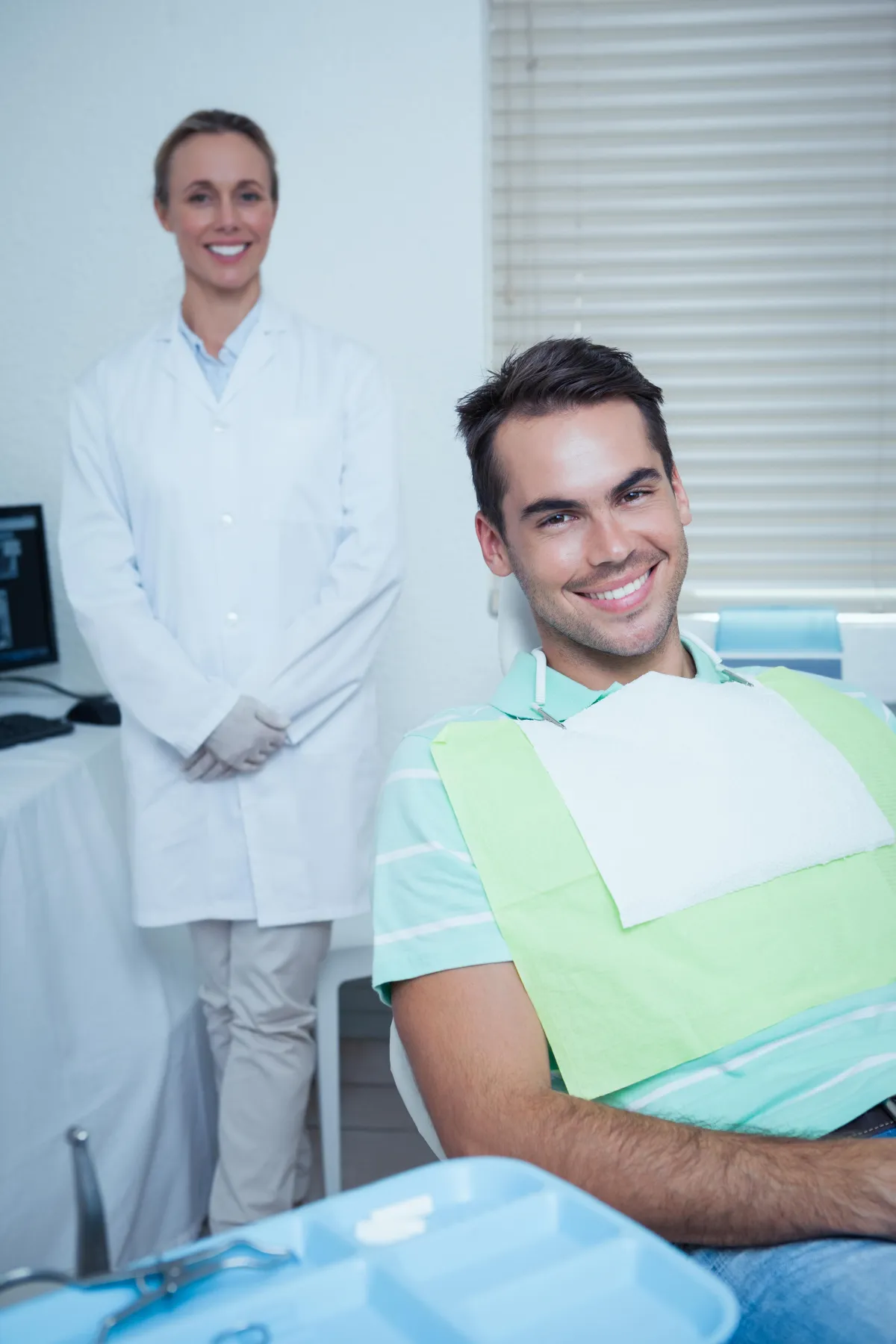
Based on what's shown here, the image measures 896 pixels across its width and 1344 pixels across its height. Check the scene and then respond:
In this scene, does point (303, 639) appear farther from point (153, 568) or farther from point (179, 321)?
point (179, 321)

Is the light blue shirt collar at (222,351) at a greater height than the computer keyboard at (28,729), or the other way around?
the light blue shirt collar at (222,351)

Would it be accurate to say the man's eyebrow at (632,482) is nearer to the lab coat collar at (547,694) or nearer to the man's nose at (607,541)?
the man's nose at (607,541)

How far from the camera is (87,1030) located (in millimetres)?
1745

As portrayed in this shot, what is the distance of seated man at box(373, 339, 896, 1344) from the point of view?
817mm

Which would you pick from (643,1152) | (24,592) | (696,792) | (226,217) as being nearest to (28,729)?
(24,592)

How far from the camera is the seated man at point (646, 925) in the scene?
32.2 inches

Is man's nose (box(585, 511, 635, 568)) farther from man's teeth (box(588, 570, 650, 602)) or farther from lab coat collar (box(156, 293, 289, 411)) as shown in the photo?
lab coat collar (box(156, 293, 289, 411))

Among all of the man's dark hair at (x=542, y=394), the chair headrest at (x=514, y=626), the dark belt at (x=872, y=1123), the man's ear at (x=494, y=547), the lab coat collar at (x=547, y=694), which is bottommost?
the dark belt at (x=872, y=1123)

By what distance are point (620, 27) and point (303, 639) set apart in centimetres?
132

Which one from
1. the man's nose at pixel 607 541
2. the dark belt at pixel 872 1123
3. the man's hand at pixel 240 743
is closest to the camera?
the dark belt at pixel 872 1123

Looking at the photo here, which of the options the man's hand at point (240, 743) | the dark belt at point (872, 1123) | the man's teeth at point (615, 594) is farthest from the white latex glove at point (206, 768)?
the dark belt at point (872, 1123)

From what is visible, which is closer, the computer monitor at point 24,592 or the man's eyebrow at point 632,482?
the man's eyebrow at point 632,482

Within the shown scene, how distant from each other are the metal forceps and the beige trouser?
1.43 m

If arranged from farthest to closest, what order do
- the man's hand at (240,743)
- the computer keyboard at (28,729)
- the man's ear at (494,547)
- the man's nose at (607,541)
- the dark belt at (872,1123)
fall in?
the computer keyboard at (28,729) < the man's hand at (240,743) < the man's ear at (494,547) < the man's nose at (607,541) < the dark belt at (872,1123)
